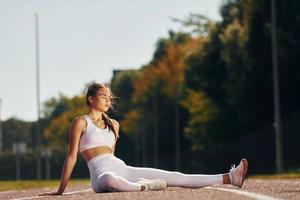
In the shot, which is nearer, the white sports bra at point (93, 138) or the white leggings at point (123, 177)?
the white leggings at point (123, 177)

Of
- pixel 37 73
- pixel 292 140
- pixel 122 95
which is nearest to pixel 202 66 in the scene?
pixel 37 73

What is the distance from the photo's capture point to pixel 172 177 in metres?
11.6

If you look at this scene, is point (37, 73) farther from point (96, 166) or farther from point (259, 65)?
point (96, 166)

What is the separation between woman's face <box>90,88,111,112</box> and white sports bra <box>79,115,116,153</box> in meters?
0.21

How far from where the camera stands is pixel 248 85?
51.1 metres

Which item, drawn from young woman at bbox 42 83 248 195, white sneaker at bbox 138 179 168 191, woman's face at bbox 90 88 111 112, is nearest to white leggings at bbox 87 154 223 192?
young woman at bbox 42 83 248 195

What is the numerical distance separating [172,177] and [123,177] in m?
0.59

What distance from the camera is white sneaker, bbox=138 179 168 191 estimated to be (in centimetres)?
1130

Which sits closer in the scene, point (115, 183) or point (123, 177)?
point (115, 183)

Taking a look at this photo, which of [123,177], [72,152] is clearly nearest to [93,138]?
[72,152]

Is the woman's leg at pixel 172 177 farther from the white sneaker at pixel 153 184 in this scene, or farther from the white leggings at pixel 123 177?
the white sneaker at pixel 153 184

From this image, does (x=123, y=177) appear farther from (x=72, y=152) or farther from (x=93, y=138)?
(x=72, y=152)

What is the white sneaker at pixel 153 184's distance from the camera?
37.1 ft

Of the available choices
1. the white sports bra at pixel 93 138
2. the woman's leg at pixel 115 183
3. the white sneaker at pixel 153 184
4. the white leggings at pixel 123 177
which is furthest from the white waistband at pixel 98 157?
the white sneaker at pixel 153 184
